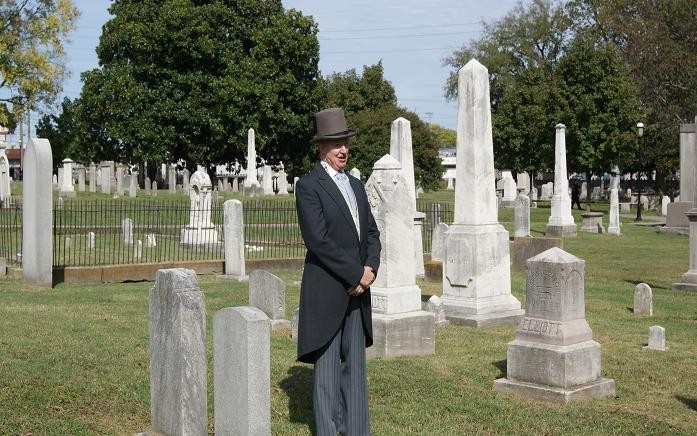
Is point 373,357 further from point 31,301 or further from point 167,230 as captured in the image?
point 167,230

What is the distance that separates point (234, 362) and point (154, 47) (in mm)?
44979

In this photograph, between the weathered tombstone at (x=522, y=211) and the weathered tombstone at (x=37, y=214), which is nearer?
the weathered tombstone at (x=37, y=214)

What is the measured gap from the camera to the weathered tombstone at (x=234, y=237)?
60.9 ft

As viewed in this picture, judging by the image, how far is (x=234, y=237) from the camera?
61.0ft

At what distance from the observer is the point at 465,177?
1341 centimetres

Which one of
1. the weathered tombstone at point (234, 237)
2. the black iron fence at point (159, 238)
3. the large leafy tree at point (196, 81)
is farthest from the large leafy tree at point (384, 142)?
the weathered tombstone at point (234, 237)

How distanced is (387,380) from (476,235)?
4.51 metres

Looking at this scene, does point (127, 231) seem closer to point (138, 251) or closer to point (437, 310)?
point (138, 251)

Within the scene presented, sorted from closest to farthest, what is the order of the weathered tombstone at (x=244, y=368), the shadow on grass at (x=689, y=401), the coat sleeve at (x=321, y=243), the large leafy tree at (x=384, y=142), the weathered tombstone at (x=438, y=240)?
the weathered tombstone at (x=244, y=368) < the coat sleeve at (x=321, y=243) < the shadow on grass at (x=689, y=401) < the weathered tombstone at (x=438, y=240) < the large leafy tree at (x=384, y=142)

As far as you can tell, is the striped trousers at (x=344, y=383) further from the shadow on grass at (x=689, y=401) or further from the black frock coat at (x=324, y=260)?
the shadow on grass at (x=689, y=401)

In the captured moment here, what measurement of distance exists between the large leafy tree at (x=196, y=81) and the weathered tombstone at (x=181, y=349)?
4321 centimetres

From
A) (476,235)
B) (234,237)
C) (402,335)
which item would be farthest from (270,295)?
(234,237)

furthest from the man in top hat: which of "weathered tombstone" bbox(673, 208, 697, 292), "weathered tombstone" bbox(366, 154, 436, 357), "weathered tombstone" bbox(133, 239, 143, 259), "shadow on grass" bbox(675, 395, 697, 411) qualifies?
"weathered tombstone" bbox(133, 239, 143, 259)

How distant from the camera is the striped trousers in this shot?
6.43 metres
